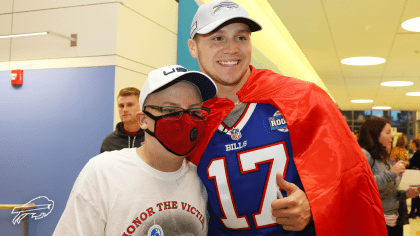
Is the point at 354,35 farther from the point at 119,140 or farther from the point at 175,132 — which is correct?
the point at 175,132

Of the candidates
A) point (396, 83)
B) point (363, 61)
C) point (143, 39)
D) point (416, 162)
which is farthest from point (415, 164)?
point (143, 39)

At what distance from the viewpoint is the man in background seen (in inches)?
118

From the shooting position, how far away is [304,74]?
1013 cm

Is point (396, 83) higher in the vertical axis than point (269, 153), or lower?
higher

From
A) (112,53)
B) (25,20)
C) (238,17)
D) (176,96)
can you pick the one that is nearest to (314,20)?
(112,53)

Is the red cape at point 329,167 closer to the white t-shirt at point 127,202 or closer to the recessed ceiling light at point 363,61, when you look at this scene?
the white t-shirt at point 127,202

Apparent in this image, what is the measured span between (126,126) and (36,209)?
4.33 feet

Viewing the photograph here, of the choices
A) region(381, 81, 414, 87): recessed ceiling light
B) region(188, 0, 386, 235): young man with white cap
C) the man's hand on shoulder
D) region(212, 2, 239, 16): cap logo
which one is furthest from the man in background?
region(381, 81, 414, 87): recessed ceiling light

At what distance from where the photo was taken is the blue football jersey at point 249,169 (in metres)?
1.48

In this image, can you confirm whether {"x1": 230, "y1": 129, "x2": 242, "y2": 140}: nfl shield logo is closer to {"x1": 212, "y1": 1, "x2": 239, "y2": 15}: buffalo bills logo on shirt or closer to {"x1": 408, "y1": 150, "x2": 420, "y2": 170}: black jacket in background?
{"x1": 212, "y1": 1, "x2": 239, "y2": 15}: buffalo bills logo on shirt

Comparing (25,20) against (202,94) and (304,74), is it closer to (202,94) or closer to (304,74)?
(202,94)

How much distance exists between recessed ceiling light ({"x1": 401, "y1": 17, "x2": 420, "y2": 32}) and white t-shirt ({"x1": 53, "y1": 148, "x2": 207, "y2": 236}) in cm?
560

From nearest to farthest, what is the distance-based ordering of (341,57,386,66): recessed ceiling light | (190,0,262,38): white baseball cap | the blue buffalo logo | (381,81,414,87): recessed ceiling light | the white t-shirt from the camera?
the white t-shirt, (190,0,262,38): white baseball cap, the blue buffalo logo, (341,57,386,66): recessed ceiling light, (381,81,414,87): recessed ceiling light

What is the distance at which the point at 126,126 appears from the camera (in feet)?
10.0
